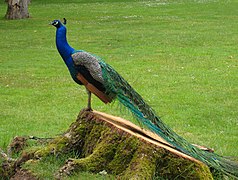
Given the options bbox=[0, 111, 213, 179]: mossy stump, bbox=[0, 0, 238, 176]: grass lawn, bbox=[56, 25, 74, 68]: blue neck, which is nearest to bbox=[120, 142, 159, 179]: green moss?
bbox=[0, 111, 213, 179]: mossy stump

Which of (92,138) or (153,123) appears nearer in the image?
(153,123)

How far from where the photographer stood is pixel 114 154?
6094 mm

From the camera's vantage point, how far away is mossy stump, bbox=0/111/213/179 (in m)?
5.80

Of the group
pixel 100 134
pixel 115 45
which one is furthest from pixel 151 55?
pixel 100 134

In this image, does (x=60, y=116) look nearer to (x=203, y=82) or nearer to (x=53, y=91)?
(x=53, y=91)

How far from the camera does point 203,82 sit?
12352 mm

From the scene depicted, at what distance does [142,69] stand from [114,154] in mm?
7870

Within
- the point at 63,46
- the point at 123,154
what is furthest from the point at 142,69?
the point at 123,154

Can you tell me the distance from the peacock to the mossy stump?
156 millimetres

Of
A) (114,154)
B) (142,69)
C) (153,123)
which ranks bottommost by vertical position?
(142,69)

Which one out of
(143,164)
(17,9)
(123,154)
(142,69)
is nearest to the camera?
(143,164)

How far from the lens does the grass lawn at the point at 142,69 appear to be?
9.39m

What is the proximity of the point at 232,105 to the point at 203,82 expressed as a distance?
1970mm

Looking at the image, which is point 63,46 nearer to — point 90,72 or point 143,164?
point 90,72
